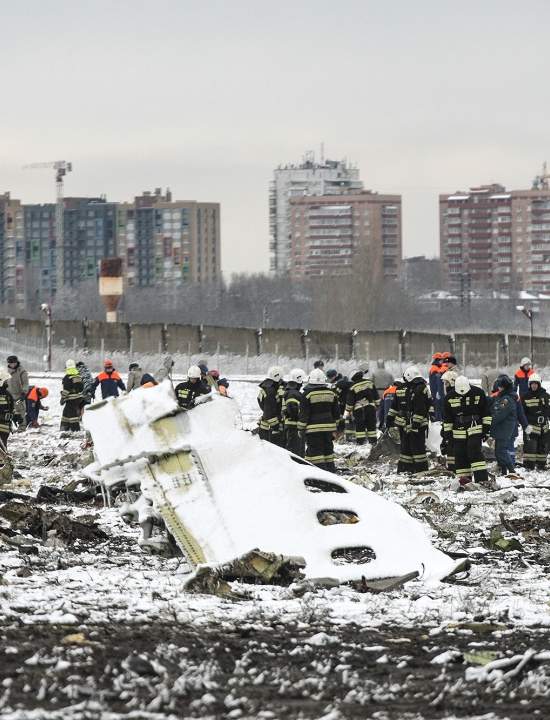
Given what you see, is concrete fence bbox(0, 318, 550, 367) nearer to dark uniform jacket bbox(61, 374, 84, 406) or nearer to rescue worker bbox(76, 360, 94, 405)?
rescue worker bbox(76, 360, 94, 405)

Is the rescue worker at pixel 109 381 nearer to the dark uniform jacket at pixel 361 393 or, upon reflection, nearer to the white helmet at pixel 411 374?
the dark uniform jacket at pixel 361 393

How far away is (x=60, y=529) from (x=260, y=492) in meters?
3.19

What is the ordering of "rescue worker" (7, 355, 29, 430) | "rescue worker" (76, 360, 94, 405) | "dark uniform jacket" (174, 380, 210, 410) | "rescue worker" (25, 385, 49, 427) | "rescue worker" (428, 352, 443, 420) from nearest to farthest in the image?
"dark uniform jacket" (174, 380, 210, 410) < "rescue worker" (428, 352, 443, 420) < "rescue worker" (7, 355, 29, 430) < "rescue worker" (76, 360, 94, 405) < "rescue worker" (25, 385, 49, 427)

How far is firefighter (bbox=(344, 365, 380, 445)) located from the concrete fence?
67.7ft

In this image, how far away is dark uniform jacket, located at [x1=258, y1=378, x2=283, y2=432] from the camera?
22750 millimetres

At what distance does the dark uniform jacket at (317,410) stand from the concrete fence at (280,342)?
83.9 ft

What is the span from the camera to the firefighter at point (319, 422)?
69.3ft

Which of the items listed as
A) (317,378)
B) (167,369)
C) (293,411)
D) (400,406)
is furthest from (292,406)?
(167,369)

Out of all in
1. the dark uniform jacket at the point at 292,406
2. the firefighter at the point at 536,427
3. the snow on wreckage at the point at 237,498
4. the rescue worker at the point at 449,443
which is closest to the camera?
the snow on wreckage at the point at 237,498

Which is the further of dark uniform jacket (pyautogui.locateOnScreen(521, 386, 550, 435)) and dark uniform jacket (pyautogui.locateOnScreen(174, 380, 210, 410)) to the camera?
dark uniform jacket (pyautogui.locateOnScreen(174, 380, 210, 410))

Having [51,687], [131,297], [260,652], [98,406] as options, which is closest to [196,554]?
[98,406]

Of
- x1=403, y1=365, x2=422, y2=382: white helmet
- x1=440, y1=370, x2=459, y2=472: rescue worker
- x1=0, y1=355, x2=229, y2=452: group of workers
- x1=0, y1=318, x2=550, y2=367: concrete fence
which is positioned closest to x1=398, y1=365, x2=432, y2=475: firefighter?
x1=403, y1=365, x2=422, y2=382: white helmet

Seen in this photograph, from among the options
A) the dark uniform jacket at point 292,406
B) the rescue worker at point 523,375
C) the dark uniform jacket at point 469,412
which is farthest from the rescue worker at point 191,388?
the rescue worker at point 523,375

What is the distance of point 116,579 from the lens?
12.2 metres
